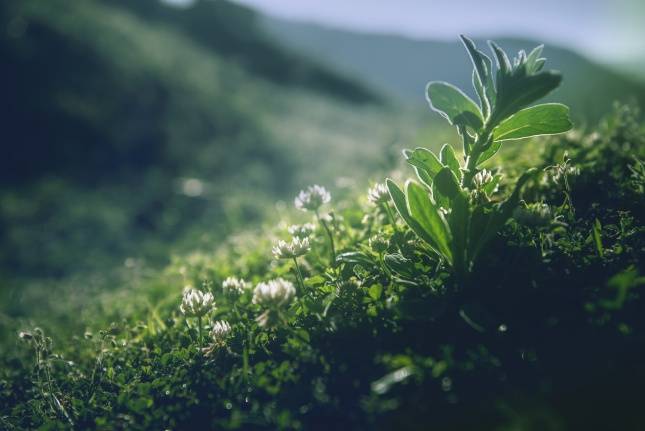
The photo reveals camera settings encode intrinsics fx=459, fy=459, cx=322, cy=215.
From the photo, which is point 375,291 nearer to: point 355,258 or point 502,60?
point 355,258

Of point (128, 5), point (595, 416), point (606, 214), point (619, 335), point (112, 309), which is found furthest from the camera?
point (128, 5)

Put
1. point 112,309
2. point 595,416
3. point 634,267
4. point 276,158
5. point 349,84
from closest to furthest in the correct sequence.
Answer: point 595,416 → point 634,267 → point 112,309 → point 276,158 → point 349,84

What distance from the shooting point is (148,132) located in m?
8.40

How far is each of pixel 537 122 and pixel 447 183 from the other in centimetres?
50

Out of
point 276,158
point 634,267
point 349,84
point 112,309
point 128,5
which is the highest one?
point 128,5

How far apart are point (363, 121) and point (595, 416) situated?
11.6 metres

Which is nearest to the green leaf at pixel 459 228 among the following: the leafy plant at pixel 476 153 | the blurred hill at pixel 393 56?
the leafy plant at pixel 476 153

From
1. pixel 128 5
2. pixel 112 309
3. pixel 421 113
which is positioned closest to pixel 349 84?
pixel 421 113

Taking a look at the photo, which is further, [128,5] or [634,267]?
[128,5]

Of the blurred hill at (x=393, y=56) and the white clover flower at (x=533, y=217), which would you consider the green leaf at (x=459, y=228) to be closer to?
the white clover flower at (x=533, y=217)

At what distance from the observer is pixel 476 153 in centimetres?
204

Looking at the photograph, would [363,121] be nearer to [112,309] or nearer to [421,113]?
[421,113]

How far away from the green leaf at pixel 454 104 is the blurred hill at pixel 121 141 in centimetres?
337

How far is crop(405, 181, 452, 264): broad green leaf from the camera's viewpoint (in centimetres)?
183
